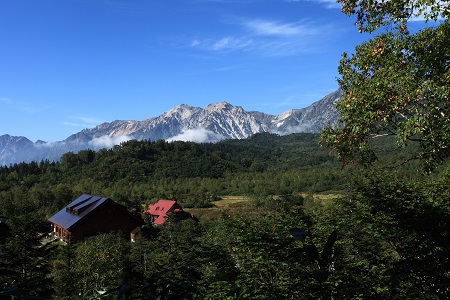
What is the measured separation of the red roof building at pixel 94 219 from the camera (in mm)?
63219

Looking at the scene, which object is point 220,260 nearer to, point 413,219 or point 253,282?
point 253,282

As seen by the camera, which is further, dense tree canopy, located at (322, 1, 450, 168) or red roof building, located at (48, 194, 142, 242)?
red roof building, located at (48, 194, 142, 242)

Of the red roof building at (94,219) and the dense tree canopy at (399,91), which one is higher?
the dense tree canopy at (399,91)

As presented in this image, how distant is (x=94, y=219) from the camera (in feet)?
213

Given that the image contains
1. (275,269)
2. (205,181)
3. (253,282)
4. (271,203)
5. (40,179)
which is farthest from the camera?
(205,181)

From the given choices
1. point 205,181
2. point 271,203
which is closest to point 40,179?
point 205,181

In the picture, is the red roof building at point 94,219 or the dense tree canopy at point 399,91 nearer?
the dense tree canopy at point 399,91

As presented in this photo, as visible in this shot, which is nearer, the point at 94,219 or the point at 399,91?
the point at 399,91

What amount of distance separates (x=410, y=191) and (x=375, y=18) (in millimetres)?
6348

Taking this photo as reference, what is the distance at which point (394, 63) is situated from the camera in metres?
10.5

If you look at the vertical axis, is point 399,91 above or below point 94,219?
above

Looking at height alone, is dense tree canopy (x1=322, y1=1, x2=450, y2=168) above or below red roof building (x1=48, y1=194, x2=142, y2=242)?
above

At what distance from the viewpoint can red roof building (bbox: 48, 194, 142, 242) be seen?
207 ft

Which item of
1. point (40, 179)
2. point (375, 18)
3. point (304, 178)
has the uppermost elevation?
point (375, 18)
